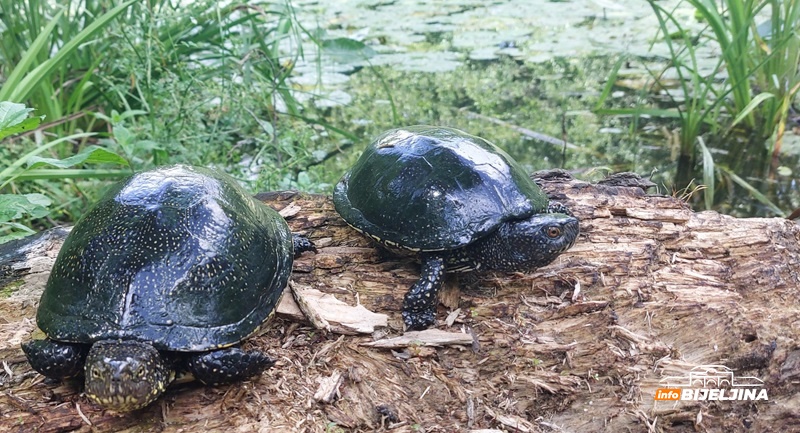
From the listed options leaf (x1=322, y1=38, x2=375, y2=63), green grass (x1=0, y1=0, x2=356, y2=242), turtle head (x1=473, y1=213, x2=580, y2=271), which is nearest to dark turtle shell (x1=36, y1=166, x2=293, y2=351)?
turtle head (x1=473, y1=213, x2=580, y2=271)

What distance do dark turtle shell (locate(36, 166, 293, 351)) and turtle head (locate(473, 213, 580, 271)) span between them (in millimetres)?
891

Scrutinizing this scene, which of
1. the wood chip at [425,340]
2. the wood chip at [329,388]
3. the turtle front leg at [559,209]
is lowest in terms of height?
the wood chip at [329,388]

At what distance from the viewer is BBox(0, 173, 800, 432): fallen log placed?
2.24m

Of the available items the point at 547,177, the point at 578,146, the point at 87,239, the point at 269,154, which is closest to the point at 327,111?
the point at 269,154

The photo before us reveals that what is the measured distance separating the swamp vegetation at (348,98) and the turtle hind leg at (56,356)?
860mm

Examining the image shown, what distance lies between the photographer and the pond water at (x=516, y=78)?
562cm

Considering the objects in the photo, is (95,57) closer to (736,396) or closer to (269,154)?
(269,154)

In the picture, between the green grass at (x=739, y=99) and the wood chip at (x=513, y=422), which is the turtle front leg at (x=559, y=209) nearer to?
the wood chip at (x=513, y=422)

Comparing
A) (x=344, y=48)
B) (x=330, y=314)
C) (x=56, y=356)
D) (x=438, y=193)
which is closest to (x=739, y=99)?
(x=344, y=48)

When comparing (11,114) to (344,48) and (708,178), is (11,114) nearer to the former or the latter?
(344,48)

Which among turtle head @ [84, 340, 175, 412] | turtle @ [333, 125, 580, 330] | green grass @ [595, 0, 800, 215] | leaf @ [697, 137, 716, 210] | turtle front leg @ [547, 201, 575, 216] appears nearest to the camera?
turtle head @ [84, 340, 175, 412]

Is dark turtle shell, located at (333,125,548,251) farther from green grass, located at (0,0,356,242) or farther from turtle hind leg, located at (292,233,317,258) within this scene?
green grass, located at (0,0,356,242)

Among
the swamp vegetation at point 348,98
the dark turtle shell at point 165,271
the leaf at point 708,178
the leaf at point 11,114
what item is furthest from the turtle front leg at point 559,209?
the leaf at point 11,114

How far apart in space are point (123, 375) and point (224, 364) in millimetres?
334
